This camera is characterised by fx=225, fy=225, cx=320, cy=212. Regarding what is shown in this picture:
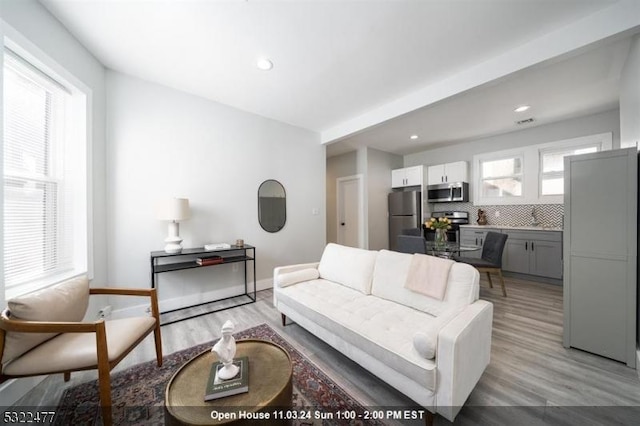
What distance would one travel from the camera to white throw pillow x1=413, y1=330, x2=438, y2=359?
1.18 meters

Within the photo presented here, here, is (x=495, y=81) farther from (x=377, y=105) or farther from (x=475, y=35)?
(x=377, y=105)

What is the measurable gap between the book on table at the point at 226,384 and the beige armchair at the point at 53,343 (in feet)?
2.07

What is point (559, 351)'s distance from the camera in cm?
193

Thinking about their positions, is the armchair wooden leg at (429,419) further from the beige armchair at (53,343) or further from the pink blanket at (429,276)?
the beige armchair at (53,343)

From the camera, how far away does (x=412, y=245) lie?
3186 mm

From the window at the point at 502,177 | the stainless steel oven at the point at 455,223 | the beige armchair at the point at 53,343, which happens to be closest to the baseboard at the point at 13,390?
the beige armchair at the point at 53,343

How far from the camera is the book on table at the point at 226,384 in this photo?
100 cm

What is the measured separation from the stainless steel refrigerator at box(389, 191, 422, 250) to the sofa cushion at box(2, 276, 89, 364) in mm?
5060

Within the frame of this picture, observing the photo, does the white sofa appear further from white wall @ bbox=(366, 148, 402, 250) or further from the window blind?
white wall @ bbox=(366, 148, 402, 250)

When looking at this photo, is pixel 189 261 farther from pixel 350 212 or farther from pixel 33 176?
pixel 350 212

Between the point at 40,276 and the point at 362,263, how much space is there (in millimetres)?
2754

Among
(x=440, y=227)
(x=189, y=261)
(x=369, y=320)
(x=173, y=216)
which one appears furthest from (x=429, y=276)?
(x=189, y=261)

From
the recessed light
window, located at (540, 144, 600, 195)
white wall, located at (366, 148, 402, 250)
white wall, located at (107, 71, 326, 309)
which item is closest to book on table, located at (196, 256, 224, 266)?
white wall, located at (107, 71, 326, 309)

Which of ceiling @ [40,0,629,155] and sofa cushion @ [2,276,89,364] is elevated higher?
ceiling @ [40,0,629,155]
